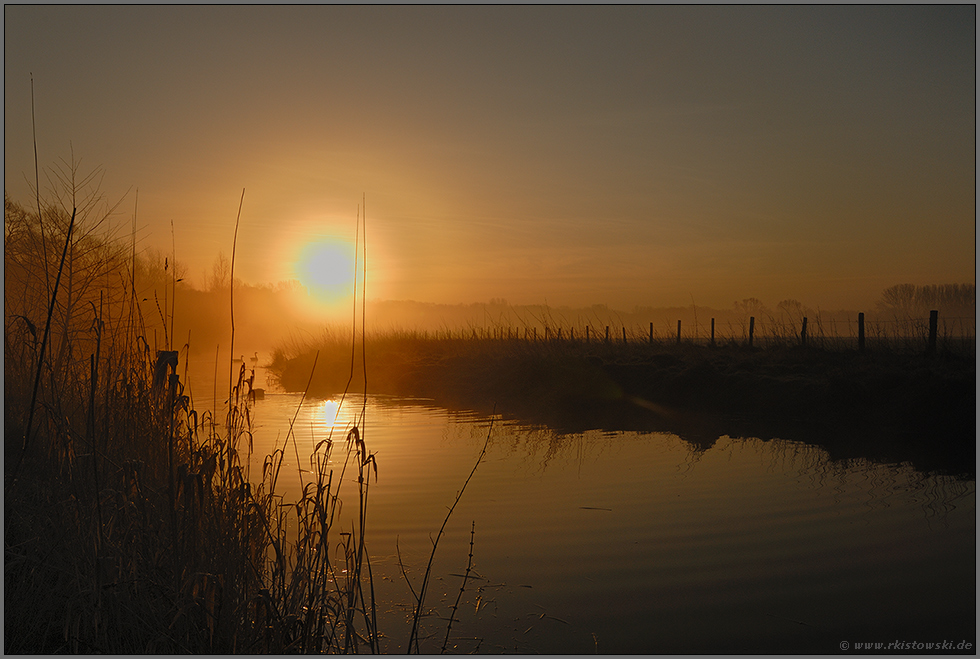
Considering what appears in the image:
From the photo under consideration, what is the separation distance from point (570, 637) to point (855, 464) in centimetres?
567

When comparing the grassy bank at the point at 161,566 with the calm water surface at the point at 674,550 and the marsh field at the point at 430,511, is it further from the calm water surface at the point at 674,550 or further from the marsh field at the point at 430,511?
the calm water surface at the point at 674,550

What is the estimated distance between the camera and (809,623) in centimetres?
345

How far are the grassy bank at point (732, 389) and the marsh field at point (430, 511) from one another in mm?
75


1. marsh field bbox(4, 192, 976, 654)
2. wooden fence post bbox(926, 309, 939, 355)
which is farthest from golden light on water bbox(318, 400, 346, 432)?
wooden fence post bbox(926, 309, 939, 355)

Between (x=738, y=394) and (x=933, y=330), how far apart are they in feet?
11.3

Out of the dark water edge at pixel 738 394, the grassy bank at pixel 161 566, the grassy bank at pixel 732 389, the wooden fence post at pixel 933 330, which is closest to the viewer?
the grassy bank at pixel 161 566

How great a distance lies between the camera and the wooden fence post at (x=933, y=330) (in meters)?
11.5

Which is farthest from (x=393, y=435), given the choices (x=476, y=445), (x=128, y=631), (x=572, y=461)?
(x=128, y=631)

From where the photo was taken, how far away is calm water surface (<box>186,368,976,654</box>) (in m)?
3.37

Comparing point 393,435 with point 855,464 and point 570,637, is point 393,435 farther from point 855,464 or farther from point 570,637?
point 570,637

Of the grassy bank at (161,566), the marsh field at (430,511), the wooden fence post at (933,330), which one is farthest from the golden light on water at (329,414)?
the wooden fence post at (933,330)

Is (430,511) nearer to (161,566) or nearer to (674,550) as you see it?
(674,550)

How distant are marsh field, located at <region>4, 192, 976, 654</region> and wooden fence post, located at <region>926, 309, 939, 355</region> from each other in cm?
64

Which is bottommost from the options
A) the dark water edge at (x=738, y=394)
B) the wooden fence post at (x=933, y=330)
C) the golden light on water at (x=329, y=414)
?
the golden light on water at (x=329, y=414)
